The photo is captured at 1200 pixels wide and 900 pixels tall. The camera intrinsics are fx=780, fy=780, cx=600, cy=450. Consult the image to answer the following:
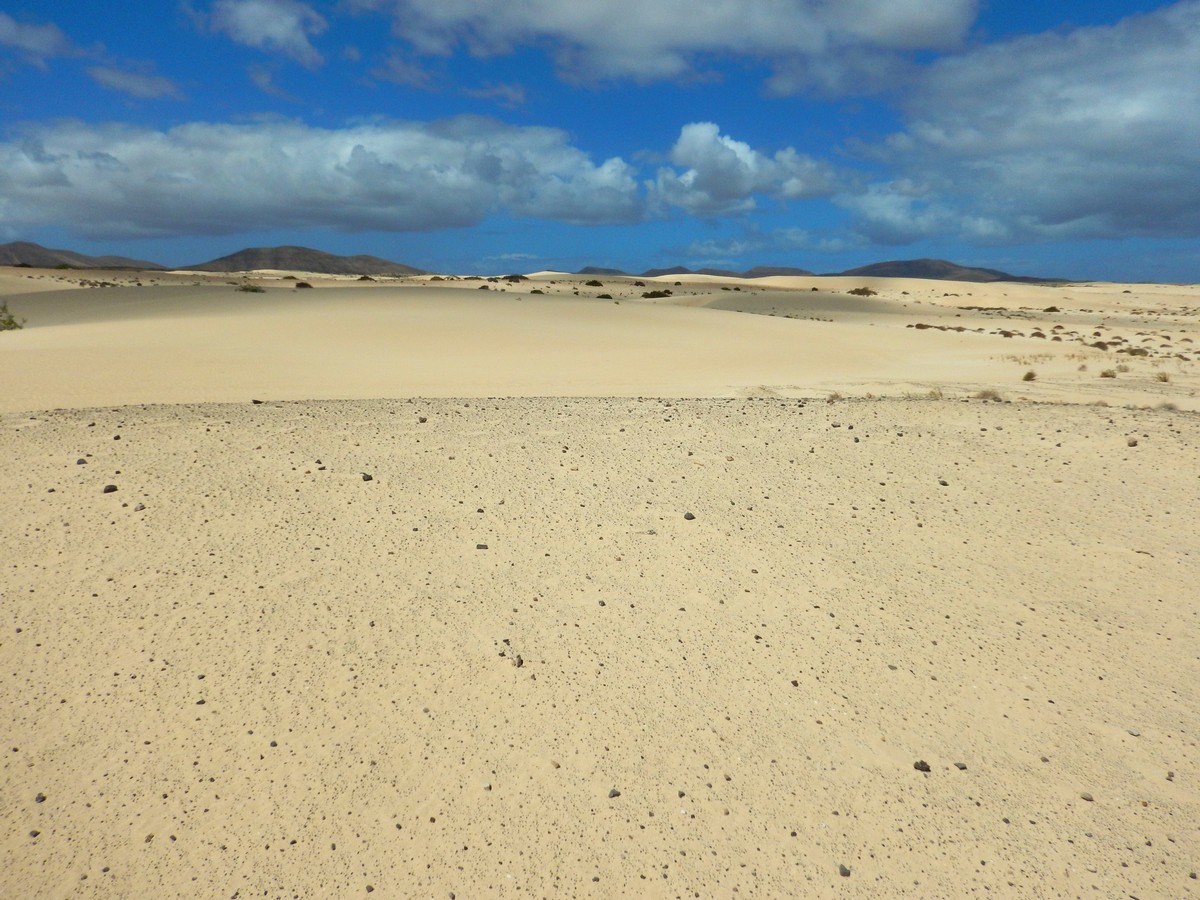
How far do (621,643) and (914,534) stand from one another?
8.87 feet

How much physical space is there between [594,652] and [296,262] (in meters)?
90.2

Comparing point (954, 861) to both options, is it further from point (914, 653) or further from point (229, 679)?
point (229, 679)

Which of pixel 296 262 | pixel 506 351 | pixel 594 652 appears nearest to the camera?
pixel 594 652

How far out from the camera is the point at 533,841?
330 cm

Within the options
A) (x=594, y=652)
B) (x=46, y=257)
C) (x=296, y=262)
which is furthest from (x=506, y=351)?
(x=46, y=257)

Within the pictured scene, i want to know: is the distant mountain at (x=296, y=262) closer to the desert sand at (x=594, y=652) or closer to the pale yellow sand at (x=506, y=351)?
the pale yellow sand at (x=506, y=351)

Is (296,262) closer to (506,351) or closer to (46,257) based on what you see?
(46,257)

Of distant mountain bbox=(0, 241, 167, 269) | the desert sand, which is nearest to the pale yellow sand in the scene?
the desert sand

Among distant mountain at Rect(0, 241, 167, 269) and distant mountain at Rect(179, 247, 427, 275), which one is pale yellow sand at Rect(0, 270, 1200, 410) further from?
distant mountain at Rect(0, 241, 167, 269)

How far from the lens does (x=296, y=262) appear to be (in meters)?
85.4

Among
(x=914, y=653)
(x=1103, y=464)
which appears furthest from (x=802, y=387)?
(x=914, y=653)

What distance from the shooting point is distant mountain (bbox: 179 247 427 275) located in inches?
3290

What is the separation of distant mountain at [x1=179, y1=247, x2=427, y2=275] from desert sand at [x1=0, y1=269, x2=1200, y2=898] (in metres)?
79.9

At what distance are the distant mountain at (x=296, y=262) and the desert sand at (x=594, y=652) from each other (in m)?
79.9
